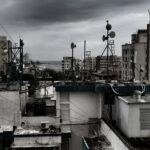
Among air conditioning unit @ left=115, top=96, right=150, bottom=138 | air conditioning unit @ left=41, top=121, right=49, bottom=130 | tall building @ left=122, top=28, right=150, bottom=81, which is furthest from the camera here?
tall building @ left=122, top=28, right=150, bottom=81

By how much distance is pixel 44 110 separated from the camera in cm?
1362

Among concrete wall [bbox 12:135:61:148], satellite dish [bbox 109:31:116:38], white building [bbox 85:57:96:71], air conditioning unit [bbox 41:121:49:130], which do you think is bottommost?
concrete wall [bbox 12:135:61:148]

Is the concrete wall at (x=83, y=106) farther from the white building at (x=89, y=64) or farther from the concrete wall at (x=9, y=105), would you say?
the white building at (x=89, y=64)

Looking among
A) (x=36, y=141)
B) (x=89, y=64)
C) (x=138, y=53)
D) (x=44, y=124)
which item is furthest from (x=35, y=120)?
(x=138, y=53)

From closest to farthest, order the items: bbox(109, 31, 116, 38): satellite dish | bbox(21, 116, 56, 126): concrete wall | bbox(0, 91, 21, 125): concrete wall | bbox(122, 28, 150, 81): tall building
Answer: bbox(109, 31, 116, 38): satellite dish
bbox(21, 116, 56, 126): concrete wall
bbox(0, 91, 21, 125): concrete wall
bbox(122, 28, 150, 81): tall building

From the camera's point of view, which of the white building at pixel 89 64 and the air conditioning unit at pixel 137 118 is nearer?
the air conditioning unit at pixel 137 118

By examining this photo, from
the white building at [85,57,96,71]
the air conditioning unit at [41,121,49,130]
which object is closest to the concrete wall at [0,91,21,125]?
the air conditioning unit at [41,121,49,130]

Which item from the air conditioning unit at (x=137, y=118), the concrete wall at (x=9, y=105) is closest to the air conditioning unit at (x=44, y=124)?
the concrete wall at (x=9, y=105)

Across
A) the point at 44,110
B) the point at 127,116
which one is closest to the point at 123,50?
the point at 44,110

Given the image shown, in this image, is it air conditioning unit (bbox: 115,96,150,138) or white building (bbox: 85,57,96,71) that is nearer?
air conditioning unit (bbox: 115,96,150,138)

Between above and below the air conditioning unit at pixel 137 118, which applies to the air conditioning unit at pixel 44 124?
below

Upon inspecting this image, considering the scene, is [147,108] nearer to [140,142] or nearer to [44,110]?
[140,142]

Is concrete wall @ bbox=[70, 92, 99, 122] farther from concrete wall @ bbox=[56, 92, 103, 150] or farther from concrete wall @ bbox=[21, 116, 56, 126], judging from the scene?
concrete wall @ bbox=[21, 116, 56, 126]

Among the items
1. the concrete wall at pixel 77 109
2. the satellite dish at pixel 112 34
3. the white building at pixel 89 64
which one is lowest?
the concrete wall at pixel 77 109
